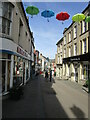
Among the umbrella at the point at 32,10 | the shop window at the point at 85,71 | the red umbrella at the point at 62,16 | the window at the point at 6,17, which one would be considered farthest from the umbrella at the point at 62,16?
the shop window at the point at 85,71

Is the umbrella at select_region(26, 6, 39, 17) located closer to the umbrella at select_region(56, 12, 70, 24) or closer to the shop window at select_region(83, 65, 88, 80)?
the umbrella at select_region(56, 12, 70, 24)

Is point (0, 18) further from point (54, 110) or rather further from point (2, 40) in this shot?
point (54, 110)

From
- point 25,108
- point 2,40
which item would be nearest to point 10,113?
point 25,108

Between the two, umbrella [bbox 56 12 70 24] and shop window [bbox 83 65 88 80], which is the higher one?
umbrella [bbox 56 12 70 24]

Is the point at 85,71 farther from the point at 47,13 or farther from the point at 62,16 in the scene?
the point at 47,13

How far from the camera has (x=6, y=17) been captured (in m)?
7.68

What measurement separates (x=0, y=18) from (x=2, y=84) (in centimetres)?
446

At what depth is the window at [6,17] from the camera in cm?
753

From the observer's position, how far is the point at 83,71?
631 inches

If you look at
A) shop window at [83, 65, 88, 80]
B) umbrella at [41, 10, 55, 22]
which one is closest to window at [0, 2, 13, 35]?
umbrella at [41, 10, 55, 22]

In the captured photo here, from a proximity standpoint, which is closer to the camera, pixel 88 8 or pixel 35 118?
pixel 35 118

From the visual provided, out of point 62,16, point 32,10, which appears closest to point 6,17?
point 32,10

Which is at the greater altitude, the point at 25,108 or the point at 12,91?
the point at 12,91

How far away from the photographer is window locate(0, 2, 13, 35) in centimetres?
753
